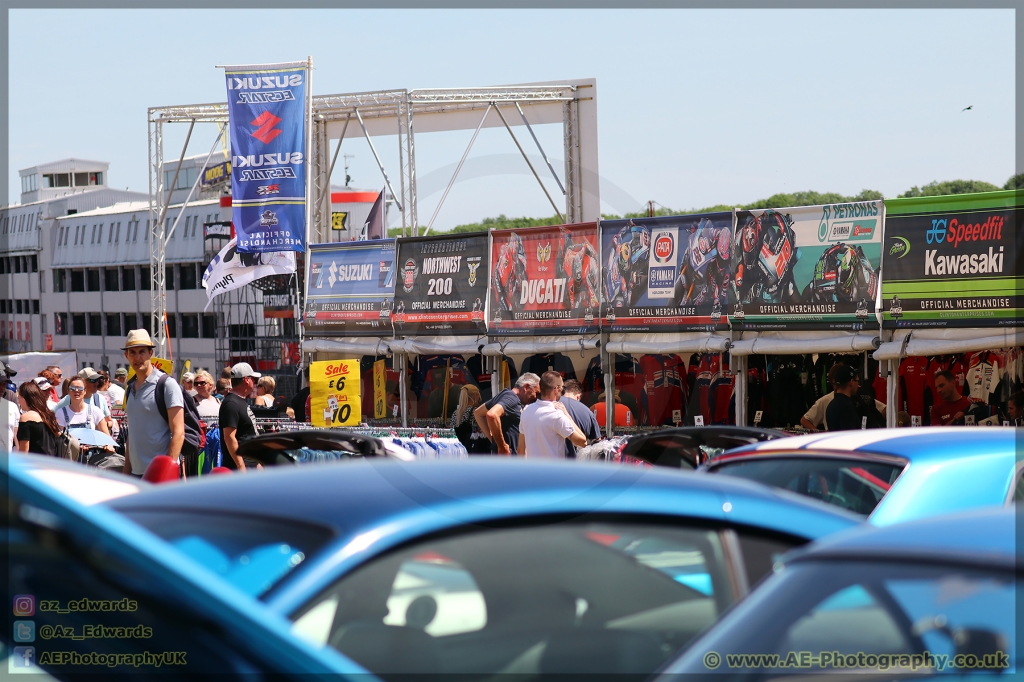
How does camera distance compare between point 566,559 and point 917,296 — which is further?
point 917,296

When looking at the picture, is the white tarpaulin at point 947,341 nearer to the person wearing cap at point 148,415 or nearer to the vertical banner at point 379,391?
the person wearing cap at point 148,415

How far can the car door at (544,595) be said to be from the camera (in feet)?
7.31

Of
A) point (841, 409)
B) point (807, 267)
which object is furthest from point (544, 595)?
point (807, 267)

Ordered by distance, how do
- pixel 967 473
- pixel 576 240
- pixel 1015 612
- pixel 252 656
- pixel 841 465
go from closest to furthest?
pixel 252 656
pixel 1015 612
pixel 967 473
pixel 841 465
pixel 576 240

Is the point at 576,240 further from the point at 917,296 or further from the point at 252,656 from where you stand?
the point at 252,656

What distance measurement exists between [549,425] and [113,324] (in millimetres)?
61313

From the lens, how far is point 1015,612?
1.82 meters

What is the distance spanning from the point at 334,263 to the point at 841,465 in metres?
16.2

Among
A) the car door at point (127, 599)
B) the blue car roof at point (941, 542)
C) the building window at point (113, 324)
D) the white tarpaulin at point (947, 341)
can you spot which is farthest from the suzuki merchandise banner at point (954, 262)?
the building window at point (113, 324)

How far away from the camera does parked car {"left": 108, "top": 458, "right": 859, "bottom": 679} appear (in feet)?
6.97

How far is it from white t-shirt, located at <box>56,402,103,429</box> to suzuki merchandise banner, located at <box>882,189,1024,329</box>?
10461mm

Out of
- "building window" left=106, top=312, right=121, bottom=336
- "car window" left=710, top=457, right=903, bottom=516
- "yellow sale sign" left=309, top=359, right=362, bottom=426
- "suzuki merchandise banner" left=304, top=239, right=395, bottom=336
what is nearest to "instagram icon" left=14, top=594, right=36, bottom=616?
"car window" left=710, top=457, right=903, bottom=516

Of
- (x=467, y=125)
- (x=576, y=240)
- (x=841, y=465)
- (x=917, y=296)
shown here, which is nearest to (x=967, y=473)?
(x=841, y=465)

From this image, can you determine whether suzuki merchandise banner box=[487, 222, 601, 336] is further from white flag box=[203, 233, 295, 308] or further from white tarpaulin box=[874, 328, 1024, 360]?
white flag box=[203, 233, 295, 308]
